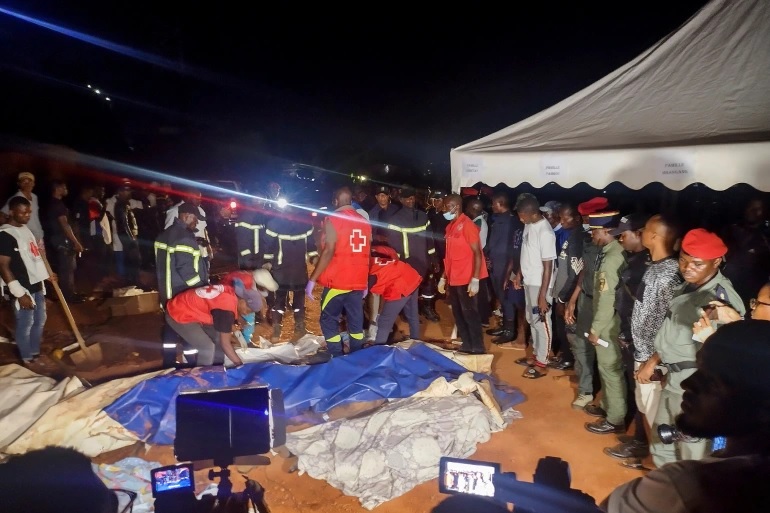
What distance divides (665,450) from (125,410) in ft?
14.5

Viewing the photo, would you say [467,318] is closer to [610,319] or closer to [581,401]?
[581,401]

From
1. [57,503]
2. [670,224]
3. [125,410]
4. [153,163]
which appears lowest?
[57,503]

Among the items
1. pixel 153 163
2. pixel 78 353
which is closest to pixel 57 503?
pixel 78 353

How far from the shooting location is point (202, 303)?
181 inches

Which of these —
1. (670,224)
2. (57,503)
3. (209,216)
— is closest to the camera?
(57,503)

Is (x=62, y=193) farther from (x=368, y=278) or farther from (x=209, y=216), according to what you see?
(x=368, y=278)

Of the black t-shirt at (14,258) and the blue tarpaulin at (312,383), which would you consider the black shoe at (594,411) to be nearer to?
the blue tarpaulin at (312,383)

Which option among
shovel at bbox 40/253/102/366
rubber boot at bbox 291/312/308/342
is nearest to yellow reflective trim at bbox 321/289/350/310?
rubber boot at bbox 291/312/308/342

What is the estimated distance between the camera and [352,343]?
19.8ft

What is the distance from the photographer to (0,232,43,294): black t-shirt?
5602mm

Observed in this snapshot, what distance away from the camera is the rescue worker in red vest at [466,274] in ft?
20.0

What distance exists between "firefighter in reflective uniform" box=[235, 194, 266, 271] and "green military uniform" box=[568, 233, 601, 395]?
4587 mm

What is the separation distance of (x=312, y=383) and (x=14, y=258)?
161 inches

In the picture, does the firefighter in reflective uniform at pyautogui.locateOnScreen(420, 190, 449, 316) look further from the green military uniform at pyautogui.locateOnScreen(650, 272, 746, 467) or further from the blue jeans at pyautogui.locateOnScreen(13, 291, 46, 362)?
the blue jeans at pyautogui.locateOnScreen(13, 291, 46, 362)
